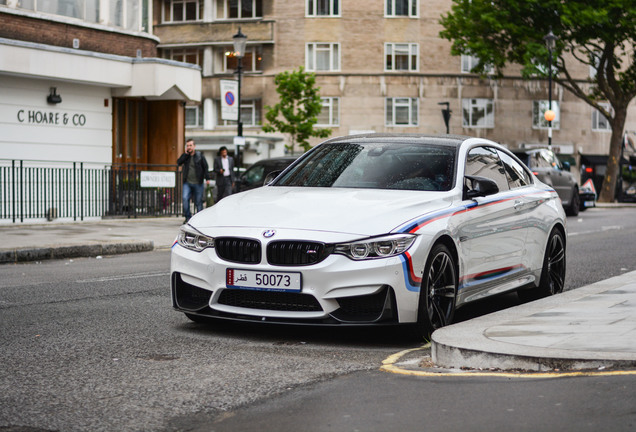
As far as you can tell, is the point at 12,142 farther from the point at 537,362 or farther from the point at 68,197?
the point at 537,362

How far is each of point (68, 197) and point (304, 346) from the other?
17590mm

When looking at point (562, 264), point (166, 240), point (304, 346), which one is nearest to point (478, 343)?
point (304, 346)

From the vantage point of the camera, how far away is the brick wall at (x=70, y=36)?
974 inches

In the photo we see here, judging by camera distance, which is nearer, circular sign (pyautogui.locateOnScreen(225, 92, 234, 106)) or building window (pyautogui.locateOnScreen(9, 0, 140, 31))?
building window (pyautogui.locateOnScreen(9, 0, 140, 31))

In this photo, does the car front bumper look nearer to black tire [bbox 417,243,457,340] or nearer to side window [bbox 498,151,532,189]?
black tire [bbox 417,243,457,340]

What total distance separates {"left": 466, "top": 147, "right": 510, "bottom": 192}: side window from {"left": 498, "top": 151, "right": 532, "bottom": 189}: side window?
12 cm

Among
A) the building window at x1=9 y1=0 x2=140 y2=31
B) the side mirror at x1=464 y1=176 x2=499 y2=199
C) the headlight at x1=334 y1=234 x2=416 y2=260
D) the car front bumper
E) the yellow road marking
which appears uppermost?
the building window at x1=9 y1=0 x2=140 y2=31

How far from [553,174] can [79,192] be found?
13495mm

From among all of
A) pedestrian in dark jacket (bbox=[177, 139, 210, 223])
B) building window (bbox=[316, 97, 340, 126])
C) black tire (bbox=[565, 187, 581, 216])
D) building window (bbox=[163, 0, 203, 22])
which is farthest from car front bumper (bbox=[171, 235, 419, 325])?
building window (bbox=[163, 0, 203, 22])

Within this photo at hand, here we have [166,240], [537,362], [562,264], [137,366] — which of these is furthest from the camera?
[166,240]

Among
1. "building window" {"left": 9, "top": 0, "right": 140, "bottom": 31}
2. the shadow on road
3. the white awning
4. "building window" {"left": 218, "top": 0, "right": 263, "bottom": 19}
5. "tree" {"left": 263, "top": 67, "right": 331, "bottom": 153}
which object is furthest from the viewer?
"building window" {"left": 218, "top": 0, "right": 263, "bottom": 19}

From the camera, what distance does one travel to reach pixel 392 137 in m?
9.05

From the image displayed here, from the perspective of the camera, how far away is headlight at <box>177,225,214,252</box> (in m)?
7.51

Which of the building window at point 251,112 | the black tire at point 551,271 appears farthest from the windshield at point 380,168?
the building window at point 251,112
